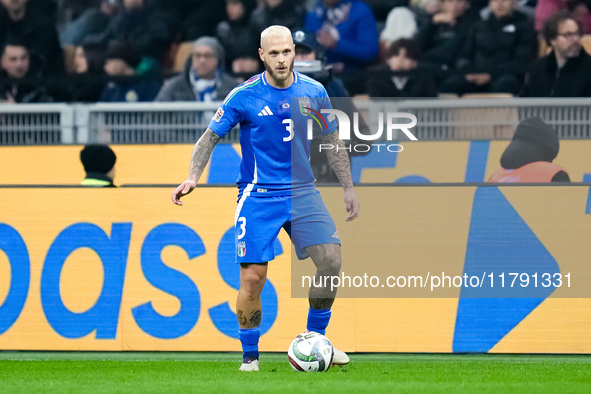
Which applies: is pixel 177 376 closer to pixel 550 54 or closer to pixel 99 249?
pixel 99 249

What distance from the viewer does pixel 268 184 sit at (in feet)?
23.5

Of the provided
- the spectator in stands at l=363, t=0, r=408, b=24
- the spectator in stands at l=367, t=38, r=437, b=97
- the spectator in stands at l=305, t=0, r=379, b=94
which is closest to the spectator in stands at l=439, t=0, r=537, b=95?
the spectator in stands at l=367, t=38, r=437, b=97

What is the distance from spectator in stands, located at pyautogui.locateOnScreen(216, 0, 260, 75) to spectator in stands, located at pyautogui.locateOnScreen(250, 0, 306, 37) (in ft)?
0.38

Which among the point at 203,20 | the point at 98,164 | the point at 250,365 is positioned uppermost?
the point at 203,20

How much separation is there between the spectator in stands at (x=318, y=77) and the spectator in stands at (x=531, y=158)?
152 centimetres

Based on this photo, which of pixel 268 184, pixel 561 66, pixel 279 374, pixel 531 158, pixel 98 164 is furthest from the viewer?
pixel 561 66

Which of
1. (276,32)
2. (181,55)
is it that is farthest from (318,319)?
(181,55)

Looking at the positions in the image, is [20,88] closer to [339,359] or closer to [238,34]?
[238,34]

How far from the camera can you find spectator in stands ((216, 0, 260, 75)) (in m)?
13.1

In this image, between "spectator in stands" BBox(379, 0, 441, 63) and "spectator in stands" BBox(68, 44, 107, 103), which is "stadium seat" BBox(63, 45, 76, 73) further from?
"spectator in stands" BBox(379, 0, 441, 63)

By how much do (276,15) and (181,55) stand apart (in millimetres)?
1429

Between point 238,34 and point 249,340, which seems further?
point 238,34

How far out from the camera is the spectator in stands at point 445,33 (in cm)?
1289

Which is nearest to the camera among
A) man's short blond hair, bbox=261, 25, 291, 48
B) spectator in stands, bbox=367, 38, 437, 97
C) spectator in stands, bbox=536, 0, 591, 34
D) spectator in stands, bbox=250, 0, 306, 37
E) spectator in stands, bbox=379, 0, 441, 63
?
man's short blond hair, bbox=261, 25, 291, 48
